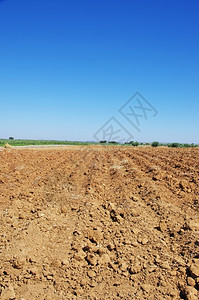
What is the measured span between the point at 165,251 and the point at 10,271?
1.91 m

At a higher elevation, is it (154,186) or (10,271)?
(154,186)

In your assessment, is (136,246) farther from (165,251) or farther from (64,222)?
(64,222)

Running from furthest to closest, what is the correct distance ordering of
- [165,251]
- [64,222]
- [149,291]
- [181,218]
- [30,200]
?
[30,200] → [181,218] → [64,222] → [165,251] → [149,291]

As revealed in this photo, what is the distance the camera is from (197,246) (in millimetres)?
2982

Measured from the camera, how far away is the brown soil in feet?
7.70

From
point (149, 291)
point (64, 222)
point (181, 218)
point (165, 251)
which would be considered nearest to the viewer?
point (149, 291)

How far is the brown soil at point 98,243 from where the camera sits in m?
2.35

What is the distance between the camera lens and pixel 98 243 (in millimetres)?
3100

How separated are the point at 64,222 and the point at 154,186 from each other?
283cm

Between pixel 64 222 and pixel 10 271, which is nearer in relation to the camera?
pixel 10 271

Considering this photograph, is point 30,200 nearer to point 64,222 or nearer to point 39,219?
point 39,219

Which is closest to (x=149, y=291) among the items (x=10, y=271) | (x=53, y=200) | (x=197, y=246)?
(x=197, y=246)

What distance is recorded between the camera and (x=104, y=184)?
19.6ft

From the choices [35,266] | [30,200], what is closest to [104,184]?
[30,200]
